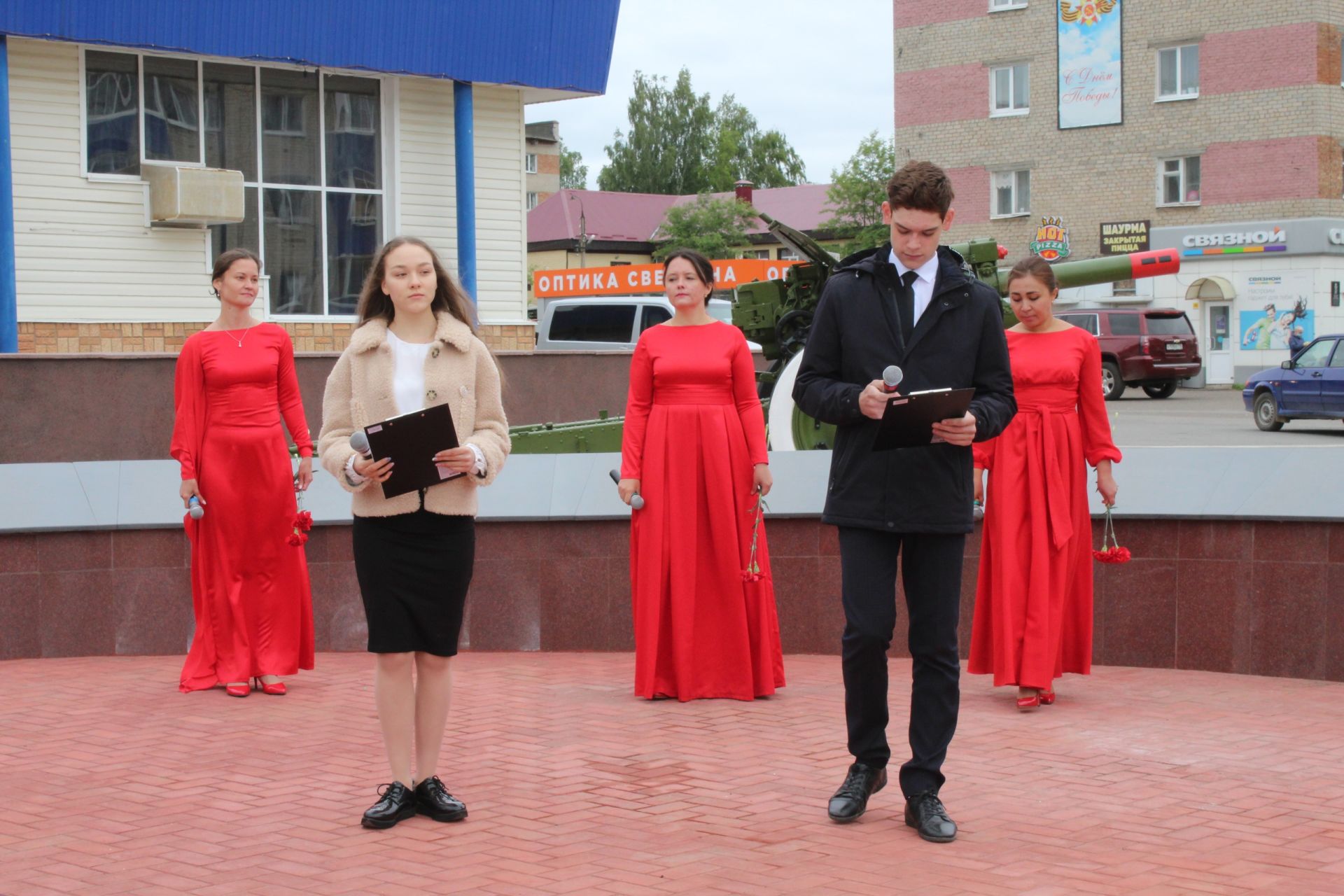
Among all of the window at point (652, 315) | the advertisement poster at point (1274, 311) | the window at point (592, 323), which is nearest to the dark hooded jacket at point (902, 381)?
the window at point (652, 315)

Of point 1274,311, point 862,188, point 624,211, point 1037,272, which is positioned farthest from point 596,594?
point 624,211

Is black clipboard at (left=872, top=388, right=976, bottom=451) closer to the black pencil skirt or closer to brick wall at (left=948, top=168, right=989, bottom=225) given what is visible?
the black pencil skirt

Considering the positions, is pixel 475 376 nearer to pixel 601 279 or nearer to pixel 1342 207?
pixel 601 279

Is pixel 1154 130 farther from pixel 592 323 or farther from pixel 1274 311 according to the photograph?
pixel 592 323

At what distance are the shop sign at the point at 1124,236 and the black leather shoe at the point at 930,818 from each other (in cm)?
4133

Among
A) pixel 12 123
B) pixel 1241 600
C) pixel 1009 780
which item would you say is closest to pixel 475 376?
pixel 1009 780

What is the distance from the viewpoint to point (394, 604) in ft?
16.8

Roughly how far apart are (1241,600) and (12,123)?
13.2m

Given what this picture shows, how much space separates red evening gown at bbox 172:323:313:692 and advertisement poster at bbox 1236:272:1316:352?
37624 millimetres

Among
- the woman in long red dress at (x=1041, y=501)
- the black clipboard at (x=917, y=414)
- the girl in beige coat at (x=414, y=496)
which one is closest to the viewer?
the black clipboard at (x=917, y=414)

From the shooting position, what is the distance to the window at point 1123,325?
34531 millimetres

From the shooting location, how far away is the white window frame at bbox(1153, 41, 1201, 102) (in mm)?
43969

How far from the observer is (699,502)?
748 centimetres

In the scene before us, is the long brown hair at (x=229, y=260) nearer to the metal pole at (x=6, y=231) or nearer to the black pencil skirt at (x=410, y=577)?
the black pencil skirt at (x=410, y=577)
